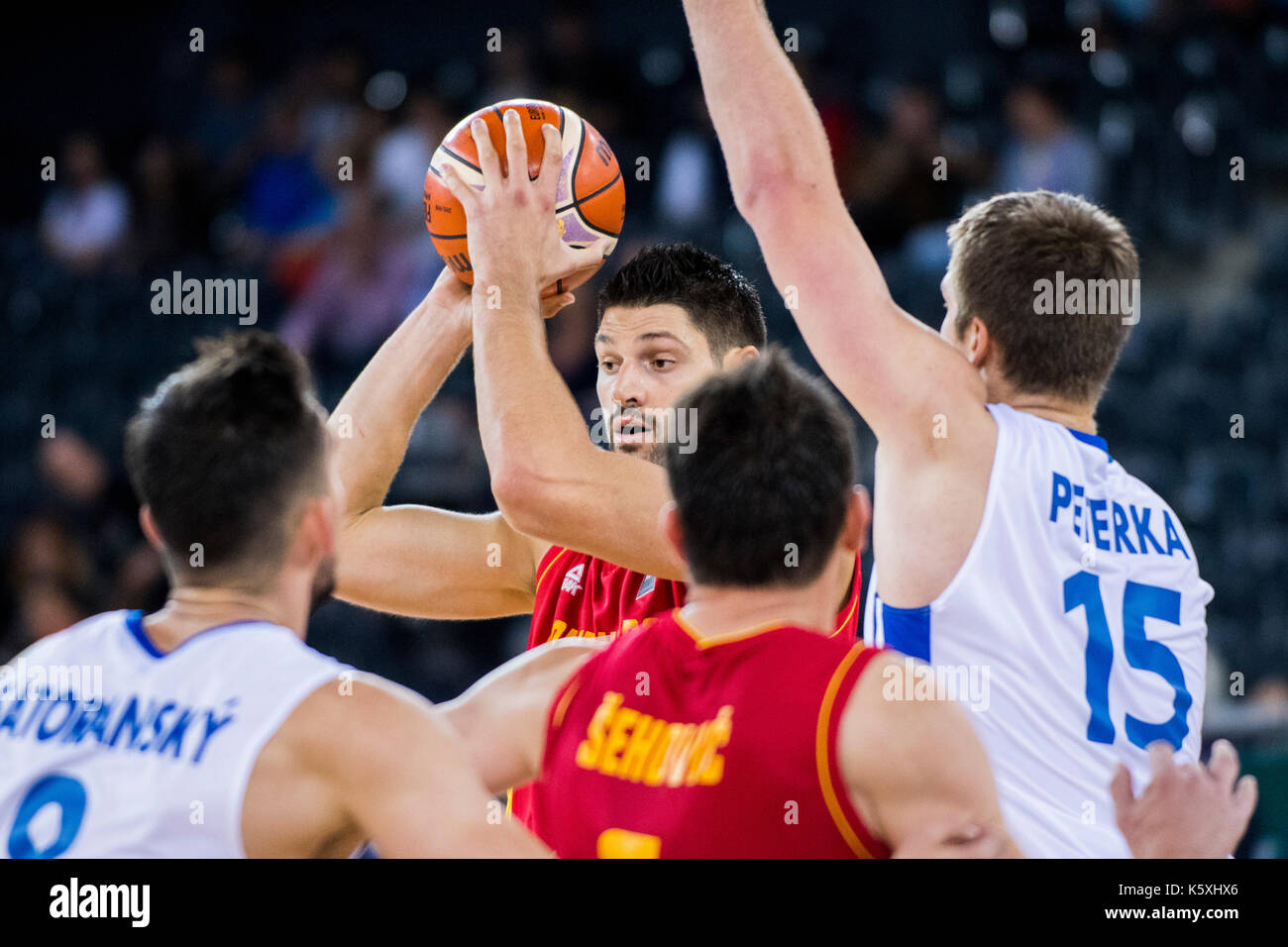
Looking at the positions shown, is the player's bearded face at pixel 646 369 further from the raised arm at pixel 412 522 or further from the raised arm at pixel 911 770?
the raised arm at pixel 911 770

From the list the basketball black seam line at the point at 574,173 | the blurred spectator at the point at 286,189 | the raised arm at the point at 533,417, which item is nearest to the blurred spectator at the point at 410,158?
the blurred spectator at the point at 286,189

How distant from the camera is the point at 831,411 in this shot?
8.12ft

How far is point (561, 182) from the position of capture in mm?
4020

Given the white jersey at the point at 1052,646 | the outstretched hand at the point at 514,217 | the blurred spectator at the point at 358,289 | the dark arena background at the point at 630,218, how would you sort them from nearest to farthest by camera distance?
1. the white jersey at the point at 1052,646
2. the outstretched hand at the point at 514,217
3. the dark arena background at the point at 630,218
4. the blurred spectator at the point at 358,289

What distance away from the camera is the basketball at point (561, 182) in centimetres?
388

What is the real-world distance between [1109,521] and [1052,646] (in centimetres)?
33

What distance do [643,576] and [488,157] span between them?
1.25m

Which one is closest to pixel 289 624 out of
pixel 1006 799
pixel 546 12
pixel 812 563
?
pixel 812 563

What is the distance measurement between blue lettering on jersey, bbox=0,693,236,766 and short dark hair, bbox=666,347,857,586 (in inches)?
33.0

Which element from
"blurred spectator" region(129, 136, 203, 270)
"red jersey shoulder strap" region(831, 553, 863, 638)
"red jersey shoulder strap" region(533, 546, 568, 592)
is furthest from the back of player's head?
"blurred spectator" region(129, 136, 203, 270)

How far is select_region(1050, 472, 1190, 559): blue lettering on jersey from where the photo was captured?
297cm

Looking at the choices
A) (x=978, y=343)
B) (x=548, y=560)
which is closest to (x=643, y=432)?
(x=548, y=560)

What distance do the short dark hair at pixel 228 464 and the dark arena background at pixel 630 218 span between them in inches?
209

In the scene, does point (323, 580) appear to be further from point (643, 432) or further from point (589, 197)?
point (589, 197)
